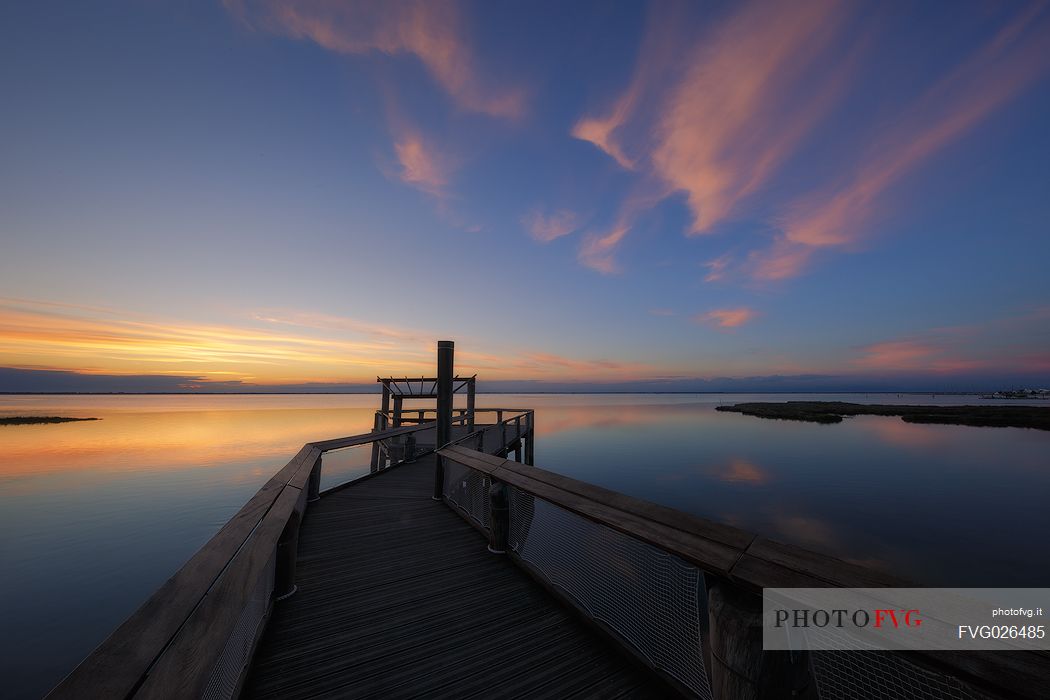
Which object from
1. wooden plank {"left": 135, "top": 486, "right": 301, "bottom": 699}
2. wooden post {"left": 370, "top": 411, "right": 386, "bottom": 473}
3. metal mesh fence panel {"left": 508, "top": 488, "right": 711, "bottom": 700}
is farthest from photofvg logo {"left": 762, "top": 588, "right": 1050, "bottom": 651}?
wooden post {"left": 370, "top": 411, "right": 386, "bottom": 473}

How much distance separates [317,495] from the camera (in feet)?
24.0

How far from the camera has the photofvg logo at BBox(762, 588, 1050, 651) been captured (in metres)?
1.41

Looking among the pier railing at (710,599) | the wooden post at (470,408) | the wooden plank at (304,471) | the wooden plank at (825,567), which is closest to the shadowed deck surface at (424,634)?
the pier railing at (710,599)

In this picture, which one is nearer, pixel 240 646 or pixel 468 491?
pixel 240 646

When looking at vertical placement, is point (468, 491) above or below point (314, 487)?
above

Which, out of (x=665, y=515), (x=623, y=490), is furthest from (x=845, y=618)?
(x=623, y=490)

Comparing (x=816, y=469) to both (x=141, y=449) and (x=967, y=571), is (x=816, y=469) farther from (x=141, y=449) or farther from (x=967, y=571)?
(x=141, y=449)

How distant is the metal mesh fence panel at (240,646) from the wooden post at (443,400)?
368cm

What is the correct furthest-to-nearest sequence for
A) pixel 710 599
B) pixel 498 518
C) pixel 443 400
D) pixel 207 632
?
pixel 443 400 → pixel 498 518 → pixel 710 599 → pixel 207 632

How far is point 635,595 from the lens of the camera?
397cm

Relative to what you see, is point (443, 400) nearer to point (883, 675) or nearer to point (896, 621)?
point (883, 675)

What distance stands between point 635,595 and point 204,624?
143 inches

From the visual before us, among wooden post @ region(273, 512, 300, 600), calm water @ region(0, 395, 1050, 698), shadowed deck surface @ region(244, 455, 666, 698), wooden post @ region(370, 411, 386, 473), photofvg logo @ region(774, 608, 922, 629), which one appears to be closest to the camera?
photofvg logo @ region(774, 608, 922, 629)

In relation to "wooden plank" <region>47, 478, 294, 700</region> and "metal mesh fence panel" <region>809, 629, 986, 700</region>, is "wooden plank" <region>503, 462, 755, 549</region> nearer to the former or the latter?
"metal mesh fence panel" <region>809, 629, 986, 700</region>
